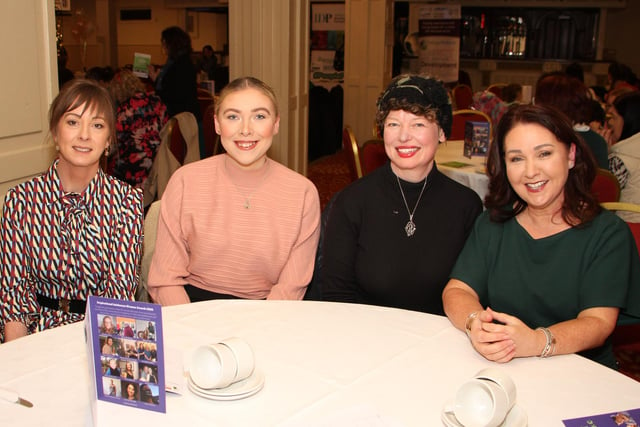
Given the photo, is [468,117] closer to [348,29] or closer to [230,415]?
[348,29]

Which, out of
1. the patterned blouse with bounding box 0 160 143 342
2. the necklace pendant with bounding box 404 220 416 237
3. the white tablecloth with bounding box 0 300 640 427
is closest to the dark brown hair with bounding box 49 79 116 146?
the patterned blouse with bounding box 0 160 143 342

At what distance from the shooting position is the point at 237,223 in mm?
2146

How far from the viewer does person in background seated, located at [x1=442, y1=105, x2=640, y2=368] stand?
1743mm

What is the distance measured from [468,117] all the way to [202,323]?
4772 mm

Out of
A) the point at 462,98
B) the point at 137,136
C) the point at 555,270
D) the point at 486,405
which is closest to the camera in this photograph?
the point at 486,405

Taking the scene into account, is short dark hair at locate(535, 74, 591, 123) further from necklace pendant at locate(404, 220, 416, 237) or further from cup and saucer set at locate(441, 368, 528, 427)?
cup and saucer set at locate(441, 368, 528, 427)

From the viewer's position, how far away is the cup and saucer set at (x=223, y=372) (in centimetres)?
130

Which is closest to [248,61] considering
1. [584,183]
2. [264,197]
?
[264,197]

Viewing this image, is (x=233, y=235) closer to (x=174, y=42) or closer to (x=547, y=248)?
(x=547, y=248)

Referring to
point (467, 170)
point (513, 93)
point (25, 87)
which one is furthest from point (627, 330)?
point (513, 93)

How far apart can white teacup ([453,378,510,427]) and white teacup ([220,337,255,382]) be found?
413 mm

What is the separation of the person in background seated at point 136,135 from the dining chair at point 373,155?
4.74ft

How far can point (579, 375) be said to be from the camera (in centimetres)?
147

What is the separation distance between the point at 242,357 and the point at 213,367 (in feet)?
0.20
